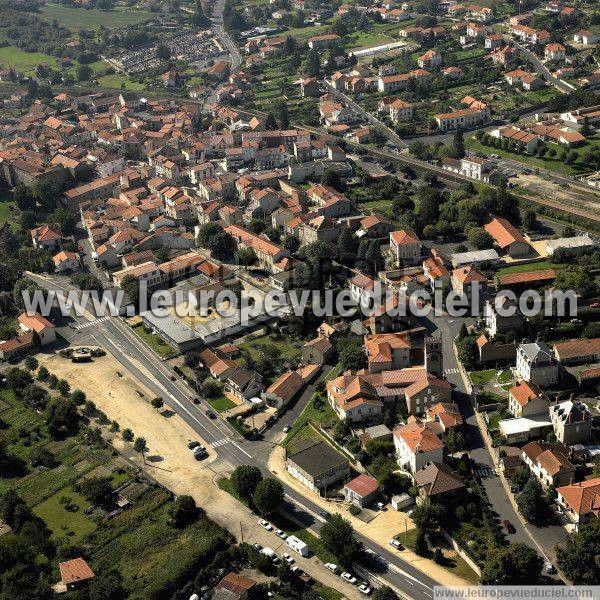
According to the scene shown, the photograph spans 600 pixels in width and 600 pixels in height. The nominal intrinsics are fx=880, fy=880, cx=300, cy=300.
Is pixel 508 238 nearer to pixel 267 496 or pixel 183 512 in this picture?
pixel 267 496

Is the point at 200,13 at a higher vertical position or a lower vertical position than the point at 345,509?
higher

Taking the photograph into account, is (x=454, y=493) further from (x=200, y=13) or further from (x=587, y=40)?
(x=200, y=13)

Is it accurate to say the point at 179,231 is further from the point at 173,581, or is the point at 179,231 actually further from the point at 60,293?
the point at 173,581

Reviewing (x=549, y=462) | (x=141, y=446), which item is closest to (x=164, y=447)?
(x=141, y=446)

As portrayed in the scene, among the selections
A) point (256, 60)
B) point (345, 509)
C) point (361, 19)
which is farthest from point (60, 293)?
point (361, 19)

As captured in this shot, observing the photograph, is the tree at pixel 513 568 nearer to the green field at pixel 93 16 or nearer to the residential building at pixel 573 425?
the residential building at pixel 573 425

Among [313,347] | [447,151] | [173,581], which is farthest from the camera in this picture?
[447,151]

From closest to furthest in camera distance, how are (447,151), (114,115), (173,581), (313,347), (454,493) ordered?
(173,581) → (454,493) → (313,347) → (447,151) → (114,115)

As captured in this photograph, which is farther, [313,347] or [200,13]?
[200,13]

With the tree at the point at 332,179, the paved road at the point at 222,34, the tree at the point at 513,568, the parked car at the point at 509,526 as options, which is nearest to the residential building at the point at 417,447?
the parked car at the point at 509,526
